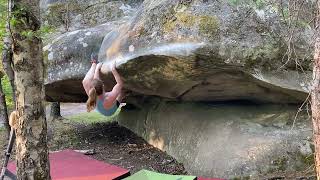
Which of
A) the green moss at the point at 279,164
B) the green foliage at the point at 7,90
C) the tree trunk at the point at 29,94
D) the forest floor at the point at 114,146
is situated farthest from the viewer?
the green foliage at the point at 7,90

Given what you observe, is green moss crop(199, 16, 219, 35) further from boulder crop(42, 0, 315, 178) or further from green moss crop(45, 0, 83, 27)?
green moss crop(45, 0, 83, 27)

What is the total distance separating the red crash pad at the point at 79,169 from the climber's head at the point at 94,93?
882mm

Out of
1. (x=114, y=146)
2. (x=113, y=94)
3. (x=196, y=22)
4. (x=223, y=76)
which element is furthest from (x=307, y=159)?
(x=114, y=146)

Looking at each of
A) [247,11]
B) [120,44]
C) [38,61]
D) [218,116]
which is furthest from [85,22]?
[38,61]

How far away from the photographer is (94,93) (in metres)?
6.25

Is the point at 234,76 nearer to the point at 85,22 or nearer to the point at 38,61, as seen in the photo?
the point at 38,61

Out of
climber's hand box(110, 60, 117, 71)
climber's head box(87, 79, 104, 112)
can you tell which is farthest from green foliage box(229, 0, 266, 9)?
climber's head box(87, 79, 104, 112)

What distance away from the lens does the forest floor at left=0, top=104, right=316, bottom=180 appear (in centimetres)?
713

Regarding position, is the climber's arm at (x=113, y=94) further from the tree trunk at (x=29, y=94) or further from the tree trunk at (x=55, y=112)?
the tree trunk at (x=55, y=112)

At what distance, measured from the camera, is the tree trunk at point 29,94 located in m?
4.35

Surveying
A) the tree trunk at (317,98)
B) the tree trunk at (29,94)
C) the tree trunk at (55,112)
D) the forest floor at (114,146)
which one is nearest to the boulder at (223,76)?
the forest floor at (114,146)

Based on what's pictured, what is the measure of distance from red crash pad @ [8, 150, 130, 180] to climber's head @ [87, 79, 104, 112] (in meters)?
0.88

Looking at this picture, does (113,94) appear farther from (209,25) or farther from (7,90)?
(7,90)

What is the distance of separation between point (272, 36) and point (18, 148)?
11.0 feet
